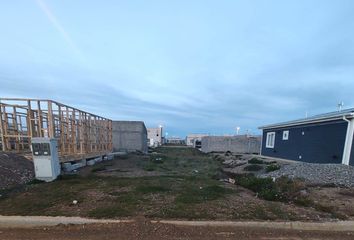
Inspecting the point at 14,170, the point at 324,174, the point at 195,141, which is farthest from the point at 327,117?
the point at 195,141

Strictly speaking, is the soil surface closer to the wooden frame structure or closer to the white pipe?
the wooden frame structure

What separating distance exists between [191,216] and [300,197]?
131 inches

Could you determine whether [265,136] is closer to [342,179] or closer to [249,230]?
[342,179]

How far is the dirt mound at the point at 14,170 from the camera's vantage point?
271 inches

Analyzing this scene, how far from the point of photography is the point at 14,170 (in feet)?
25.0

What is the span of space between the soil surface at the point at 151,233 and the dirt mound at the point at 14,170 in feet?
11.8

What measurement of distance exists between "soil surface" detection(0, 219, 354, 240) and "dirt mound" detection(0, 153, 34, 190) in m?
3.59

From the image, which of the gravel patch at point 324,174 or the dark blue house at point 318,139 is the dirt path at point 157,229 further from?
the dark blue house at point 318,139

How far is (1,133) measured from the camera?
10680 mm

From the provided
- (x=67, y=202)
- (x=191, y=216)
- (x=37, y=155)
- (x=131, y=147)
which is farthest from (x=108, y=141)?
(x=191, y=216)

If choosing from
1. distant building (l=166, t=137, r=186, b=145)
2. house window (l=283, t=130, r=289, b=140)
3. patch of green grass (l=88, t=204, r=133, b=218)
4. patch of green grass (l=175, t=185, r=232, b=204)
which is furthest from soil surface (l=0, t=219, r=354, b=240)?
distant building (l=166, t=137, r=186, b=145)

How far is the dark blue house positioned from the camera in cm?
1194

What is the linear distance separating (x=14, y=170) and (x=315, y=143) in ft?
53.1

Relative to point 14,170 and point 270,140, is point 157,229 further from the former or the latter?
point 270,140
